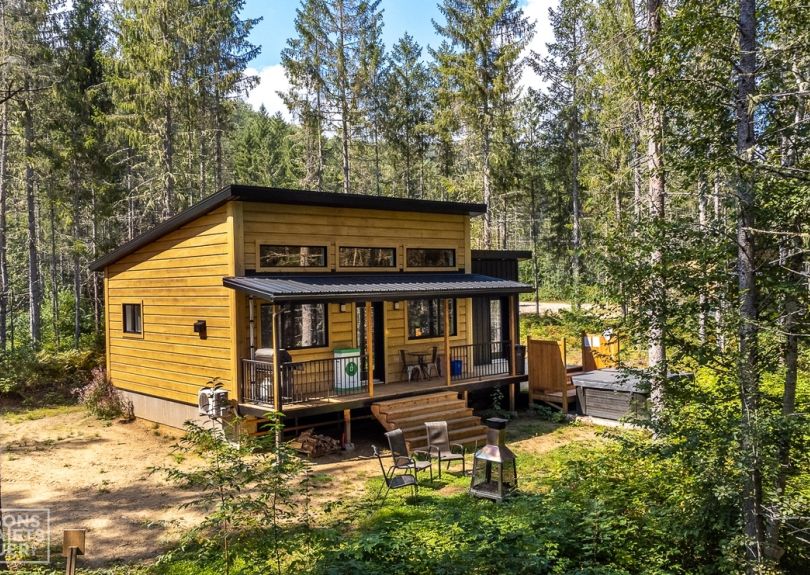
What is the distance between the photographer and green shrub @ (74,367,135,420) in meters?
14.3

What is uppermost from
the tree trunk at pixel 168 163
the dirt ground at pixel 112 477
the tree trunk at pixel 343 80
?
the tree trunk at pixel 343 80

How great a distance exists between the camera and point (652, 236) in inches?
206

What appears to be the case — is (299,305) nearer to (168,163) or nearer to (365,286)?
(365,286)

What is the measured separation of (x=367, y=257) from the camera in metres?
13.3

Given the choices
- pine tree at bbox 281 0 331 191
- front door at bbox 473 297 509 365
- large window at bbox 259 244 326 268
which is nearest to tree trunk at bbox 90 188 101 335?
pine tree at bbox 281 0 331 191

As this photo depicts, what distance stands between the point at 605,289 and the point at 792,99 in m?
2.43

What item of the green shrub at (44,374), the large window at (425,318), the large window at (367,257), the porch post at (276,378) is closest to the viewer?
the porch post at (276,378)

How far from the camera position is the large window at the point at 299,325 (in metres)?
11.9

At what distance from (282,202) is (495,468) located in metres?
7.02

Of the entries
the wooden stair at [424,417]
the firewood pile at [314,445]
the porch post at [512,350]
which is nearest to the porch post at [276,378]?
the firewood pile at [314,445]

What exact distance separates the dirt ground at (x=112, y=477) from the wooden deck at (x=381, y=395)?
100cm

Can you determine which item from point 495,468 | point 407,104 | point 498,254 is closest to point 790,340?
point 495,468

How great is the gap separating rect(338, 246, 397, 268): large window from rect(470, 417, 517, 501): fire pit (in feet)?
19.8

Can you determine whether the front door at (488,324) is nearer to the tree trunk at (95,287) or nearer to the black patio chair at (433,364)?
the black patio chair at (433,364)
